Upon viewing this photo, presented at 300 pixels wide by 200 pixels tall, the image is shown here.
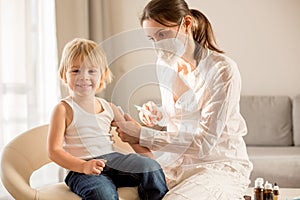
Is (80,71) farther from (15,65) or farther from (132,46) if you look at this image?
(15,65)

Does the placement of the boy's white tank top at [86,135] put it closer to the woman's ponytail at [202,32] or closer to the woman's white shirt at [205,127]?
the woman's white shirt at [205,127]

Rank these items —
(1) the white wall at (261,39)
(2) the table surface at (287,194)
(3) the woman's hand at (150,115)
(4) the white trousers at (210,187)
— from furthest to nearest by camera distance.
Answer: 1. (1) the white wall at (261,39)
2. (2) the table surface at (287,194)
3. (3) the woman's hand at (150,115)
4. (4) the white trousers at (210,187)

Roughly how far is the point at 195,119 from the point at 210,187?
258mm

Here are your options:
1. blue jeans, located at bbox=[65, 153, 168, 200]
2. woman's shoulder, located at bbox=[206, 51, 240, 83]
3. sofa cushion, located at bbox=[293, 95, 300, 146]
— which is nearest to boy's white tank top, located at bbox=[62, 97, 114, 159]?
blue jeans, located at bbox=[65, 153, 168, 200]

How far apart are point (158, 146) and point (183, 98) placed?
243 mm

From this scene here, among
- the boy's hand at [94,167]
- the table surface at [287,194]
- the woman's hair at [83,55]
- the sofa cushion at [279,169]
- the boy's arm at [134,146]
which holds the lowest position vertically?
the sofa cushion at [279,169]

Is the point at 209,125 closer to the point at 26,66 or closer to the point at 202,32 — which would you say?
the point at 202,32

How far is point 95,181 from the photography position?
1770mm

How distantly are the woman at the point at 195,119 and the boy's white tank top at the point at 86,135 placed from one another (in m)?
0.08

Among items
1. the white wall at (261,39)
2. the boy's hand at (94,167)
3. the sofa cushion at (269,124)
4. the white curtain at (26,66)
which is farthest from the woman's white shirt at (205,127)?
the white wall at (261,39)

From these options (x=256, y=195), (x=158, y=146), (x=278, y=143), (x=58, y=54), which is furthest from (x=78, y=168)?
(x=278, y=143)

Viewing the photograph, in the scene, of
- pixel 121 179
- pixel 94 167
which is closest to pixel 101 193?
pixel 94 167

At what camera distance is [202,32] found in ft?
6.31

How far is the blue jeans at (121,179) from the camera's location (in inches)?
69.1
